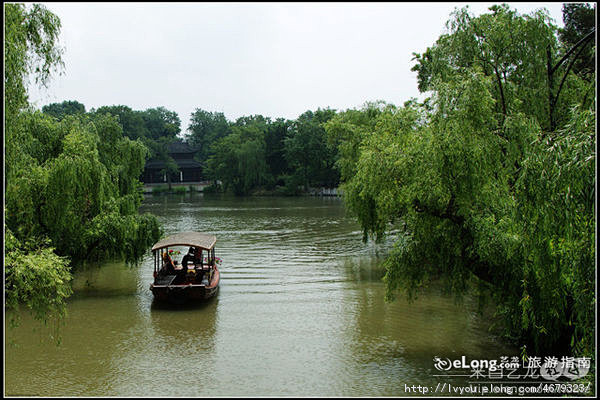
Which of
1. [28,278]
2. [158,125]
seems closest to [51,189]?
[28,278]

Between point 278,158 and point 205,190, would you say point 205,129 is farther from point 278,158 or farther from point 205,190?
point 278,158

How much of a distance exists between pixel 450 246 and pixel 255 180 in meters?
57.2

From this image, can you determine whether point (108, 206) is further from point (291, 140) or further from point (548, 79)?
point (291, 140)

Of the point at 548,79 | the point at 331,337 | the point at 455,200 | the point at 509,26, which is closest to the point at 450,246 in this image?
the point at 455,200

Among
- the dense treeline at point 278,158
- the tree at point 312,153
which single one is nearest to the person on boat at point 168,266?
the tree at point 312,153

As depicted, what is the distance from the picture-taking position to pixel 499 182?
924 cm

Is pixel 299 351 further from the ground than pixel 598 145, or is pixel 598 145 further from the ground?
pixel 598 145

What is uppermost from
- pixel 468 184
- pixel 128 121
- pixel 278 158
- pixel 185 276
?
pixel 128 121

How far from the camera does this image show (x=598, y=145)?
195 inches

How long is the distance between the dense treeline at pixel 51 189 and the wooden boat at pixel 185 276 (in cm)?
97

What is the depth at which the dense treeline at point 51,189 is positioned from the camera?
7.20 m

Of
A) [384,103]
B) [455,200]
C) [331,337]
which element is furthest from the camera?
[384,103]

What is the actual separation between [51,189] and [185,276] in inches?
173

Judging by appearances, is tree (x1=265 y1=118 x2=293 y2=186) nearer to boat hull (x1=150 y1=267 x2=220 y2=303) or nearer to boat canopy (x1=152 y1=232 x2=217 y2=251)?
boat canopy (x1=152 y1=232 x2=217 y2=251)
